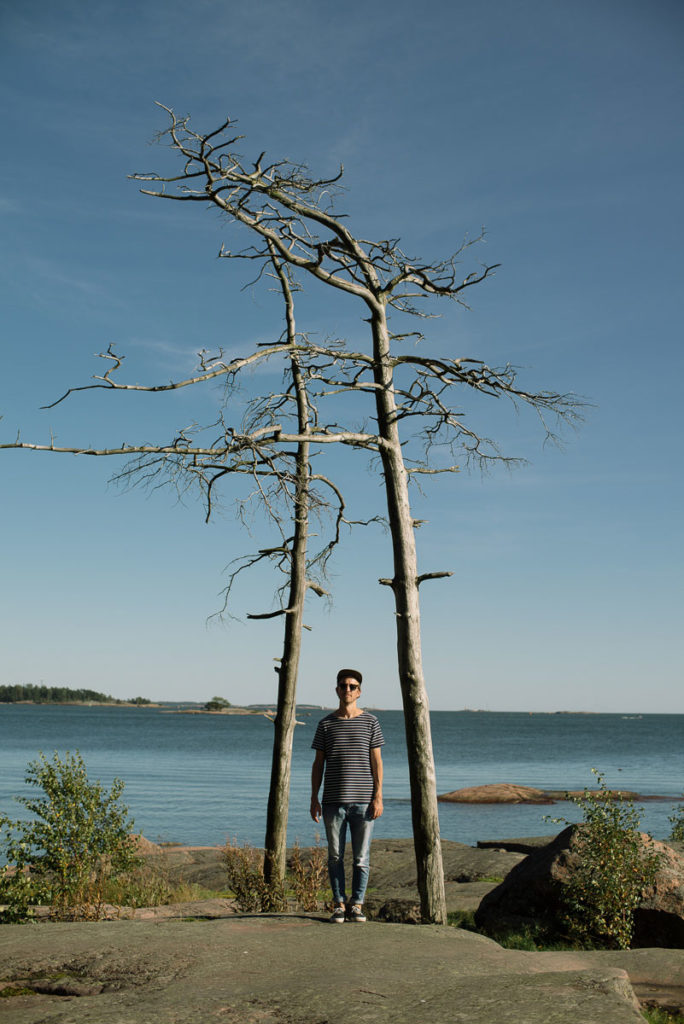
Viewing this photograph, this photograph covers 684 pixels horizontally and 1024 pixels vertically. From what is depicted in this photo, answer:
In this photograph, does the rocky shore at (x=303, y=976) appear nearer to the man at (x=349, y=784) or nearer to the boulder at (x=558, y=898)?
the man at (x=349, y=784)

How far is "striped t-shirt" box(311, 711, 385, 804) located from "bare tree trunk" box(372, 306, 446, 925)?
823 millimetres

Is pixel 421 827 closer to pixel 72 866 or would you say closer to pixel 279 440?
pixel 279 440

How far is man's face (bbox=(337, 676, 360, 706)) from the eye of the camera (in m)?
8.91

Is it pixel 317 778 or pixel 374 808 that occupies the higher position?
pixel 317 778

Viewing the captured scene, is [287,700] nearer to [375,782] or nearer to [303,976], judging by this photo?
[375,782]

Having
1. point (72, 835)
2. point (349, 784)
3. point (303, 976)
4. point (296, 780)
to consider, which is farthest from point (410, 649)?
point (296, 780)

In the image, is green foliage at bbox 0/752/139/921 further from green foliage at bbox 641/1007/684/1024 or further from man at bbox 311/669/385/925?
green foliage at bbox 641/1007/684/1024

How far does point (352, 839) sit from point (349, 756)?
2.69ft

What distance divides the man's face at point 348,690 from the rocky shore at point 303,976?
83.1 inches

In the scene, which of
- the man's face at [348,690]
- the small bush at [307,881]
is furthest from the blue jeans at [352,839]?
the small bush at [307,881]

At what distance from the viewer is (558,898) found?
1201 centimetres

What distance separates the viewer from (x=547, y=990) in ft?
19.4

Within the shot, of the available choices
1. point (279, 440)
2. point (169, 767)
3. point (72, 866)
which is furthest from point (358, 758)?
point (169, 767)

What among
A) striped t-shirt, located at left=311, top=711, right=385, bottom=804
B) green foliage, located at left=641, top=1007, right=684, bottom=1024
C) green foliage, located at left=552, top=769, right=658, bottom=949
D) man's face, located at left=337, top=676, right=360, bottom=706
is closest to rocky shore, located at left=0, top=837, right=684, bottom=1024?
green foliage, located at left=641, top=1007, right=684, bottom=1024
